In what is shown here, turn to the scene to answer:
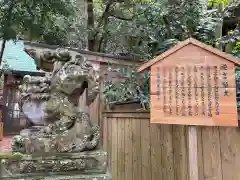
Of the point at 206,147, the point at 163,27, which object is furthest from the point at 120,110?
Result: the point at 163,27

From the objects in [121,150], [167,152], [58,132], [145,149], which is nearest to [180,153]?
[167,152]

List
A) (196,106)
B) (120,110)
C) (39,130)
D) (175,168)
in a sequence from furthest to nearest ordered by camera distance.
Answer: (120,110) < (175,168) < (39,130) < (196,106)

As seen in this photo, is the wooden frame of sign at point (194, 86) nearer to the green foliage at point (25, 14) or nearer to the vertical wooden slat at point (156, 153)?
the vertical wooden slat at point (156, 153)

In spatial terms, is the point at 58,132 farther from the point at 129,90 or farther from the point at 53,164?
the point at 129,90

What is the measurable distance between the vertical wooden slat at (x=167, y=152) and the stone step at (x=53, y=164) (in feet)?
4.44

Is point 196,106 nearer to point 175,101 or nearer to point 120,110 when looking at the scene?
point 175,101

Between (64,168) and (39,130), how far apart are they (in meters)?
0.52

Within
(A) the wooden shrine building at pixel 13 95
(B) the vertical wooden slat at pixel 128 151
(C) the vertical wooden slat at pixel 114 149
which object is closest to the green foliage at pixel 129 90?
(C) the vertical wooden slat at pixel 114 149

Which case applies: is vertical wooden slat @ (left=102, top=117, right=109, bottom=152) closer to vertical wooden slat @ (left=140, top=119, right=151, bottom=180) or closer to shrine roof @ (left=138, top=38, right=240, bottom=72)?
vertical wooden slat @ (left=140, top=119, right=151, bottom=180)

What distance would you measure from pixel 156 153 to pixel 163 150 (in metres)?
0.14

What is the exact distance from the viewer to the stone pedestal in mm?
2197

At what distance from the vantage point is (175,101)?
2432 mm

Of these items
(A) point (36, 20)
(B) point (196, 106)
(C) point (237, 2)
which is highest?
(C) point (237, 2)

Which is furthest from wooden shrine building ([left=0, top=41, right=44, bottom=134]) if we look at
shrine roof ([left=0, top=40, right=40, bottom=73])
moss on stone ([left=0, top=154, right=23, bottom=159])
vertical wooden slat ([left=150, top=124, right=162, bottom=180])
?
moss on stone ([left=0, top=154, right=23, bottom=159])
